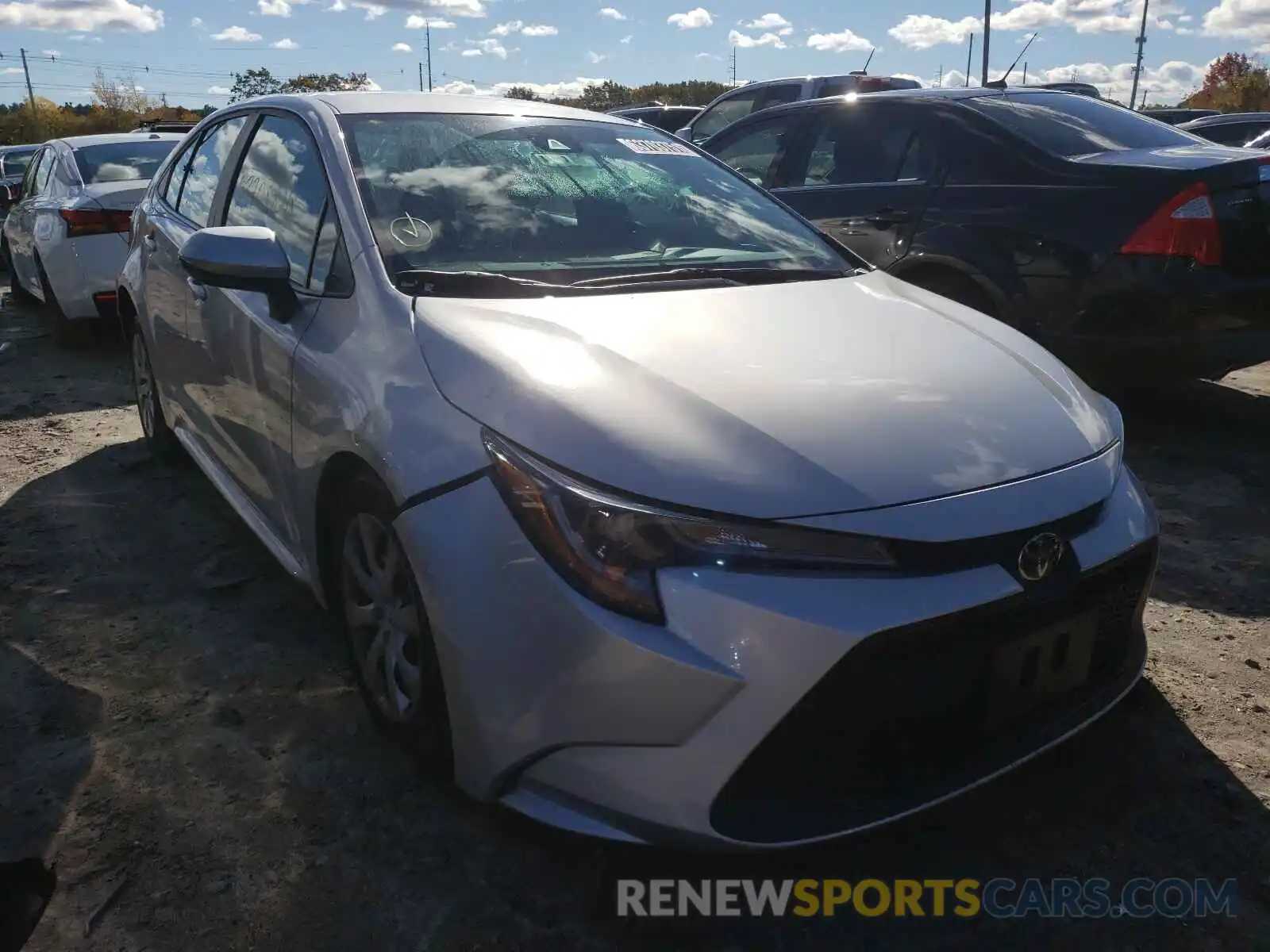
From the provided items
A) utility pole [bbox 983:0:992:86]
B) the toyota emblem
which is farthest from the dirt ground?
utility pole [bbox 983:0:992:86]

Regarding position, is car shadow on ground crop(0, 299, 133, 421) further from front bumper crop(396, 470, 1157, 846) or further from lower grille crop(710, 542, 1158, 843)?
lower grille crop(710, 542, 1158, 843)

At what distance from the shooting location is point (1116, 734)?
253 cm

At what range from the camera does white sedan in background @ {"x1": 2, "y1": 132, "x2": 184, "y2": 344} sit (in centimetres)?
687

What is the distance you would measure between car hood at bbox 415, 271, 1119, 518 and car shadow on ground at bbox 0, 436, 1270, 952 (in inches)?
23.7

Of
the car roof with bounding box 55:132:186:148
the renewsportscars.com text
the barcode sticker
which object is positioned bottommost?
the renewsportscars.com text

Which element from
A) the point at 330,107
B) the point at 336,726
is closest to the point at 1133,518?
the point at 336,726

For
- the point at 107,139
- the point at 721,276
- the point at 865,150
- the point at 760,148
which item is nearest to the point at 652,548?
the point at 721,276

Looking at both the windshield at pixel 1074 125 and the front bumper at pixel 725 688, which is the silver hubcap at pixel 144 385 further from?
the windshield at pixel 1074 125

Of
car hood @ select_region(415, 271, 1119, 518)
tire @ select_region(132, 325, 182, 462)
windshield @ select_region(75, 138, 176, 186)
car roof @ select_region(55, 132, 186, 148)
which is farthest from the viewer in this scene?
car roof @ select_region(55, 132, 186, 148)

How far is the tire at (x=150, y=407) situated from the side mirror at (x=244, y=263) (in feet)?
6.07

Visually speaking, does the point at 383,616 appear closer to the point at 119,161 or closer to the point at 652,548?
the point at 652,548

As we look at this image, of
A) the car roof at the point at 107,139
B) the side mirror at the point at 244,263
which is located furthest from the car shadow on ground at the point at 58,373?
the side mirror at the point at 244,263

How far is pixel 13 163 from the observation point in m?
18.4

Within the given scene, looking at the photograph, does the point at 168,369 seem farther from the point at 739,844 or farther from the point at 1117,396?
the point at 1117,396
